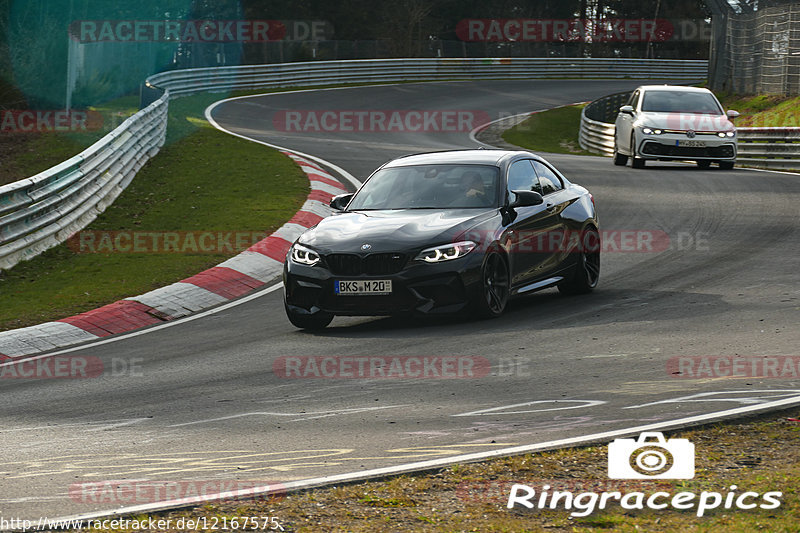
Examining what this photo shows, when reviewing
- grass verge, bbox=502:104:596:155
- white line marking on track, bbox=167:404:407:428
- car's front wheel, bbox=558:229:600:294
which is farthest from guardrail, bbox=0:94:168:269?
grass verge, bbox=502:104:596:155

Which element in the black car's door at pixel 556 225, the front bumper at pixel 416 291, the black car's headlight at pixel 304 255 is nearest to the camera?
the front bumper at pixel 416 291

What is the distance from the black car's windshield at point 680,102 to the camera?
24703 mm

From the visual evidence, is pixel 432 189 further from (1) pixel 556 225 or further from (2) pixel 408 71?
(2) pixel 408 71

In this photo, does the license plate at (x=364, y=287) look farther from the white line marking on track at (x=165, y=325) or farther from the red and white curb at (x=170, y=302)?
the red and white curb at (x=170, y=302)

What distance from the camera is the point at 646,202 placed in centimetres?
1875

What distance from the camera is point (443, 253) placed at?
10.3 meters

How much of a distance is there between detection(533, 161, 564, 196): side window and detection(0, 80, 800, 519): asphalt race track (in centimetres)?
109

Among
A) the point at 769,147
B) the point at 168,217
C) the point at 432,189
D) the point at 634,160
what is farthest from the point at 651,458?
the point at 769,147

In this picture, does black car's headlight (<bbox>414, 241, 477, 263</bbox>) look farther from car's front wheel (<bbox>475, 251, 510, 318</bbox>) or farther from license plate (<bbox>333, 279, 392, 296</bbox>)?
license plate (<bbox>333, 279, 392, 296</bbox>)

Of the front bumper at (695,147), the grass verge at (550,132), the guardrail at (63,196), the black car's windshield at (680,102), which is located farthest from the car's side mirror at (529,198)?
the grass verge at (550,132)

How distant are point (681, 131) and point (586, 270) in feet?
41.3

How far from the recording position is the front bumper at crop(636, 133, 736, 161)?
24.0 metres

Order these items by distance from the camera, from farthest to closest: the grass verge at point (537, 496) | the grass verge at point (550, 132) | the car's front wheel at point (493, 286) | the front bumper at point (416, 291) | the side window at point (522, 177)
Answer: the grass verge at point (550, 132) < the side window at point (522, 177) < the car's front wheel at point (493, 286) < the front bumper at point (416, 291) < the grass verge at point (537, 496)

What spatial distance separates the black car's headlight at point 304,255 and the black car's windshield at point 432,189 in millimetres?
951
